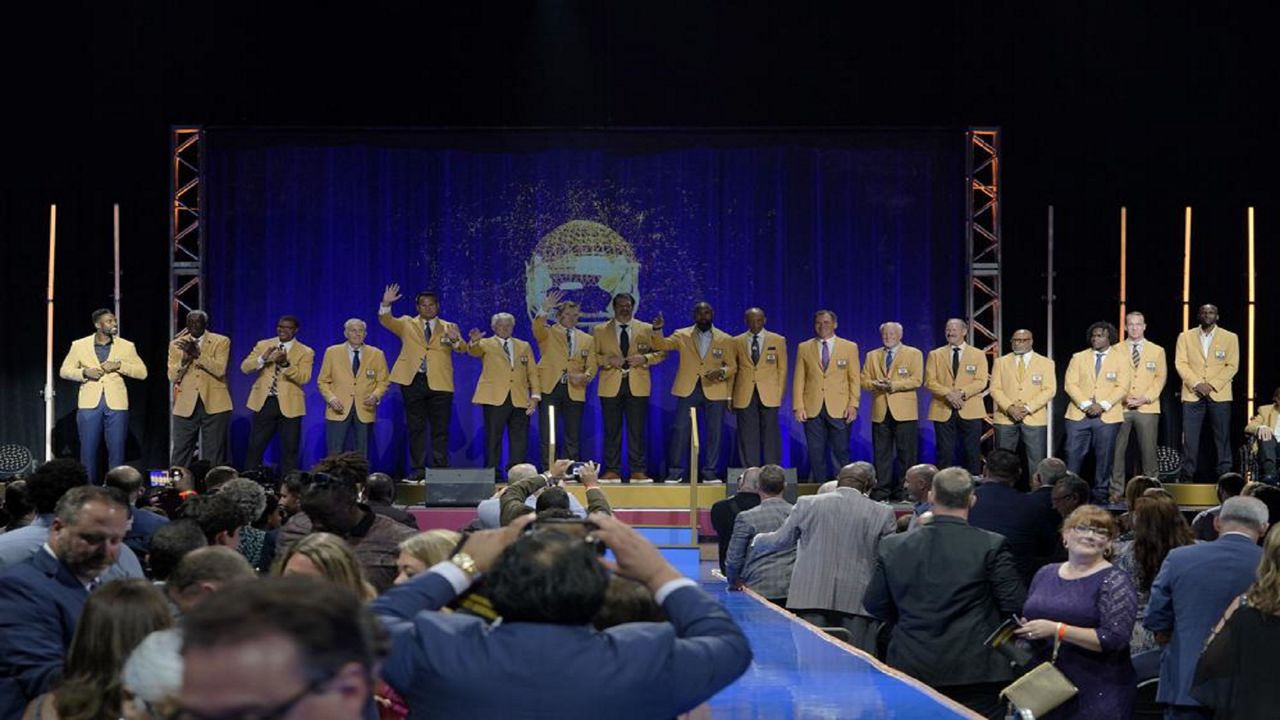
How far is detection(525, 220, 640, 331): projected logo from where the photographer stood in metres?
15.5

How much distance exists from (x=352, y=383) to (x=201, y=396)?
135 cm

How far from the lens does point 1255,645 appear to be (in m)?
4.62

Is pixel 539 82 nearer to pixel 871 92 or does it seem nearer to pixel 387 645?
pixel 871 92

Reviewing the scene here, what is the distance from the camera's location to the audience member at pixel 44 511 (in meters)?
4.63

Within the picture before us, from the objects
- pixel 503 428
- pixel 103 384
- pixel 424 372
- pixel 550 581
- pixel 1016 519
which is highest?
pixel 424 372

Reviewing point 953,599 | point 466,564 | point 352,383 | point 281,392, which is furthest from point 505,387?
point 466,564

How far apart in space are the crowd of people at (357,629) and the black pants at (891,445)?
995cm

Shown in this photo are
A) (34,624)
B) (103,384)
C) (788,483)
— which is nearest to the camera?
(34,624)

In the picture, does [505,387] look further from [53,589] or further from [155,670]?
[155,670]

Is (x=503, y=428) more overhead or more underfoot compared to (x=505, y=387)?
more underfoot

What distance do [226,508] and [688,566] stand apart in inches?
243

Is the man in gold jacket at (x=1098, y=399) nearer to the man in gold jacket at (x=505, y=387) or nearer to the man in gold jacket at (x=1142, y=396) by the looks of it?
the man in gold jacket at (x=1142, y=396)

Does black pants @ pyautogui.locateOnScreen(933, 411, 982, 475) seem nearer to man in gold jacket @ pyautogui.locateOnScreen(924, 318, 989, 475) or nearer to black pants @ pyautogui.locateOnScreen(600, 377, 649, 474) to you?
man in gold jacket @ pyautogui.locateOnScreen(924, 318, 989, 475)

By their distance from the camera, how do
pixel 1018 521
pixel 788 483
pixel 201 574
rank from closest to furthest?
1. pixel 201 574
2. pixel 1018 521
3. pixel 788 483
